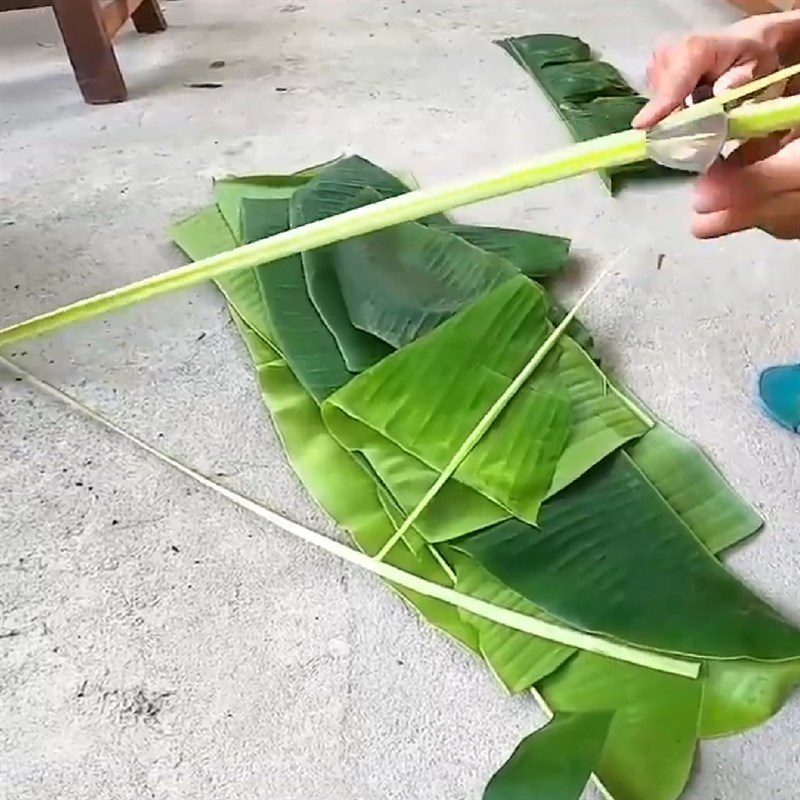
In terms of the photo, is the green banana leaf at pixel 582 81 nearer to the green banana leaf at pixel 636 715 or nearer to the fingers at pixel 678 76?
the fingers at pixel 678 76

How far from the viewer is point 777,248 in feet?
4.04

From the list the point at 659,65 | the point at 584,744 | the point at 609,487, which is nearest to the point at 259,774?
the point at 584,744

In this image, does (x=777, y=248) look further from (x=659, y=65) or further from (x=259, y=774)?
(x=259, y=774)

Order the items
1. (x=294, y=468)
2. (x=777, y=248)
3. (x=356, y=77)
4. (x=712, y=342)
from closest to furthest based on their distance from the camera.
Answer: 1. (x=294, y=468)
2. (x=712, y=342)
3. (x=777, y=248)
4. (x=356, y=77)

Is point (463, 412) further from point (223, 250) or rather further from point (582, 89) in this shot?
point (582, 89)

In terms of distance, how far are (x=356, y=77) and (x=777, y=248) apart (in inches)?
26.3

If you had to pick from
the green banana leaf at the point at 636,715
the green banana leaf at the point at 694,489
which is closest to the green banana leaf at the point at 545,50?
the green banana leaf at the point at 694,489

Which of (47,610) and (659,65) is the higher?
(659,65)

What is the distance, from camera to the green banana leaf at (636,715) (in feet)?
2.30

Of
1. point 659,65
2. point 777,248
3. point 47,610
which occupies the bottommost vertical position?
point 777,248

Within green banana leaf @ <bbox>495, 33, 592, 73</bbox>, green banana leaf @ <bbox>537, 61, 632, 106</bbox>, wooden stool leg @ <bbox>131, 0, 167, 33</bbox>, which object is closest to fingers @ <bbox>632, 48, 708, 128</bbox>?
green banana leaf @ <bbox>537, 61, 632, 106</bbox>

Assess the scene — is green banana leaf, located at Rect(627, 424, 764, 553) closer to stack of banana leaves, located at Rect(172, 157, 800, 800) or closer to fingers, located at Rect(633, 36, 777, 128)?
stack of banana leaves, located at Rect(172, 157, 800, 800)

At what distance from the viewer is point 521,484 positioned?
0.88 m

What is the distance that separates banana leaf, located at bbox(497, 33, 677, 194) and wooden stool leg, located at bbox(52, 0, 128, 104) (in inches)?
22.2
